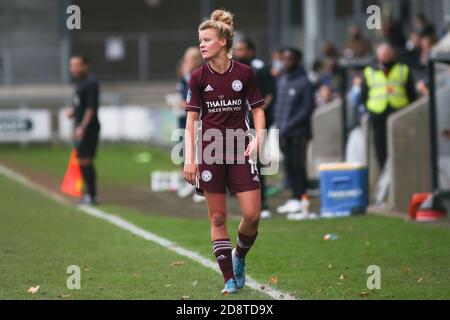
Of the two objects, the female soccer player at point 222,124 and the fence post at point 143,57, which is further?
the fence post at point 143,57

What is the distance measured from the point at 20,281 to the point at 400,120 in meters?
7.13

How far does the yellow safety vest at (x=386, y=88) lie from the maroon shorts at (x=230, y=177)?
24.5ft

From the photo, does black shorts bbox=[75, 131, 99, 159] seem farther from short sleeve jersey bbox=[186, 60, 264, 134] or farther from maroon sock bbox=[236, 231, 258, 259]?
short sleeve jersey bbox=[186, 60, 264, 134]

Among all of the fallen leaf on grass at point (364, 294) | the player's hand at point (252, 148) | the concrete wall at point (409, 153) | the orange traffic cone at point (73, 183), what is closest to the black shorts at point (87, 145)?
the orange traffic cone at point (73, 183)

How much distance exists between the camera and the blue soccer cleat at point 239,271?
9820mm

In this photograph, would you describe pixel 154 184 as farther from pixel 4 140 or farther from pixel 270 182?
pixel 4 140

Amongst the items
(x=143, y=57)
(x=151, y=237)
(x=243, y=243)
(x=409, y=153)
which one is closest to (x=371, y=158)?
(x=409, y=153)

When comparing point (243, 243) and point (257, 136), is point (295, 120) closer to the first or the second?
point (243, 243)

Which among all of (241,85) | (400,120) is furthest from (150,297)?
(400,120)

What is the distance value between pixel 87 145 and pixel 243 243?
27.6 ft

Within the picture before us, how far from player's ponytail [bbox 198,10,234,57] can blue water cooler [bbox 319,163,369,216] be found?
6.48m

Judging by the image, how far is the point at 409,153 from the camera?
16203 mm

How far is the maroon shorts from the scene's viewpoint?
958 centimetres

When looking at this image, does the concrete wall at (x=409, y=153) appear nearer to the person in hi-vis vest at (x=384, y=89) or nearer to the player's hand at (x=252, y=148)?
the person in hi-vis vest at (x=384, y=89)
